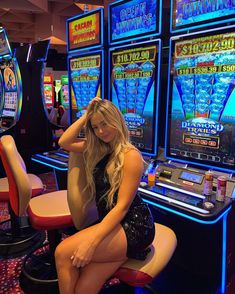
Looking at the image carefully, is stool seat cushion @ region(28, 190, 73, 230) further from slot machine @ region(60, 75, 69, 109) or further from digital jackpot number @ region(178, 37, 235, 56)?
slot machine @ region(60, 75, 69, 109)

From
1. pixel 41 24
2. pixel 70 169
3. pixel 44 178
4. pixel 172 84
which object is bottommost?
pixel 44 178

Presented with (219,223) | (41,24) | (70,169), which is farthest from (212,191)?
(41,24)

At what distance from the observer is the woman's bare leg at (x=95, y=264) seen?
4.43 feet

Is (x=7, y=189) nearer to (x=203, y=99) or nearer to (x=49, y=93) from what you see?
(x=203, y=99)

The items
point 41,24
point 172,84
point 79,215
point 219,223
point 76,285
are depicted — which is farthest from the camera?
point 41,24

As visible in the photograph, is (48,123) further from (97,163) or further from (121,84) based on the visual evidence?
(97,163)

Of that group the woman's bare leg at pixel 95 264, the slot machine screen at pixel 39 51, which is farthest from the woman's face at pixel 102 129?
the slot machine screen at pixel 39 51

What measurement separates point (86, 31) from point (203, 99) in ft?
4.85

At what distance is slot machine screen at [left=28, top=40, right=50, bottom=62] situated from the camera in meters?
4.18

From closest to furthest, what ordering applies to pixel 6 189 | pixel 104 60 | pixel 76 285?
1. pixel 76 285
2. pixel 6 189
3. pixel 104 60

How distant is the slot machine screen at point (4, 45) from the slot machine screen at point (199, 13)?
3050 mm

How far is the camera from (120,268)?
1.38 m

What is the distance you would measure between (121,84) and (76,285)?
1605mm

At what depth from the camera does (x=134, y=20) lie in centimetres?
231
